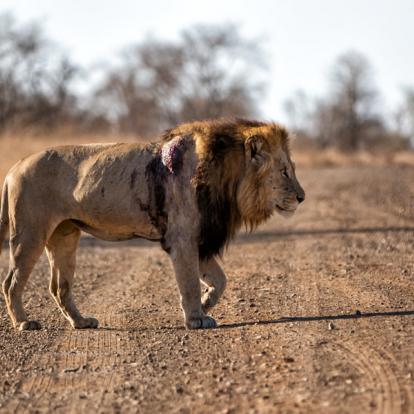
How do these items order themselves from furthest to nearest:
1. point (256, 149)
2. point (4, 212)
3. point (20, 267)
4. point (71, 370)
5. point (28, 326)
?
point (4, 212) → point (20, 267) → point (28, 326) → point (256, 149) → point (71, 370)

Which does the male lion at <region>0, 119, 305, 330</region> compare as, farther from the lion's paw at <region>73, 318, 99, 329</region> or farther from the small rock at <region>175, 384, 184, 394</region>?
the small rock at <region>175, 384, 184, 394</region>

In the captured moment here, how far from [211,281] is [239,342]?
1034 mm

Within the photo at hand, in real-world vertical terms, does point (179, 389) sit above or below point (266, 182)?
below

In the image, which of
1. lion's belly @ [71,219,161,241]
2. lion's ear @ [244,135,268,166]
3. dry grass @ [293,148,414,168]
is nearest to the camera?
lion's ear @ [244,135,268,166]

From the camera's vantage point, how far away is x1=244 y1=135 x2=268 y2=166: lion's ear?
21.6 feet

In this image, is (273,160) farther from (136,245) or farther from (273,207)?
(136,245)

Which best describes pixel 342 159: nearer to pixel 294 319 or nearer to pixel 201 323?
pixel 294 319

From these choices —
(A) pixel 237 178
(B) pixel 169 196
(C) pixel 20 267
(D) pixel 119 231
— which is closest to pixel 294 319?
(A) pixel 237 178

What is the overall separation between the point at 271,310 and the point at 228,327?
635 millimetres

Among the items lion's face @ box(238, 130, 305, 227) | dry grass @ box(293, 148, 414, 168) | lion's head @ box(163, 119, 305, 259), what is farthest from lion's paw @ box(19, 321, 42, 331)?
dry grass @ box(293, 148, 414, 168)

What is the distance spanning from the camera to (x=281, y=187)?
666cm

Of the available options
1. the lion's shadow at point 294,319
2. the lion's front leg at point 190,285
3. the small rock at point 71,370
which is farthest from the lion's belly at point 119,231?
the small rock at point 71,370

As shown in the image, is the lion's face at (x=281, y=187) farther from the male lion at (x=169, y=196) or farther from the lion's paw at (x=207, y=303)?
the lion's paw at (x=207, y=303)

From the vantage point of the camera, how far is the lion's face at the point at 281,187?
6.65 metres
